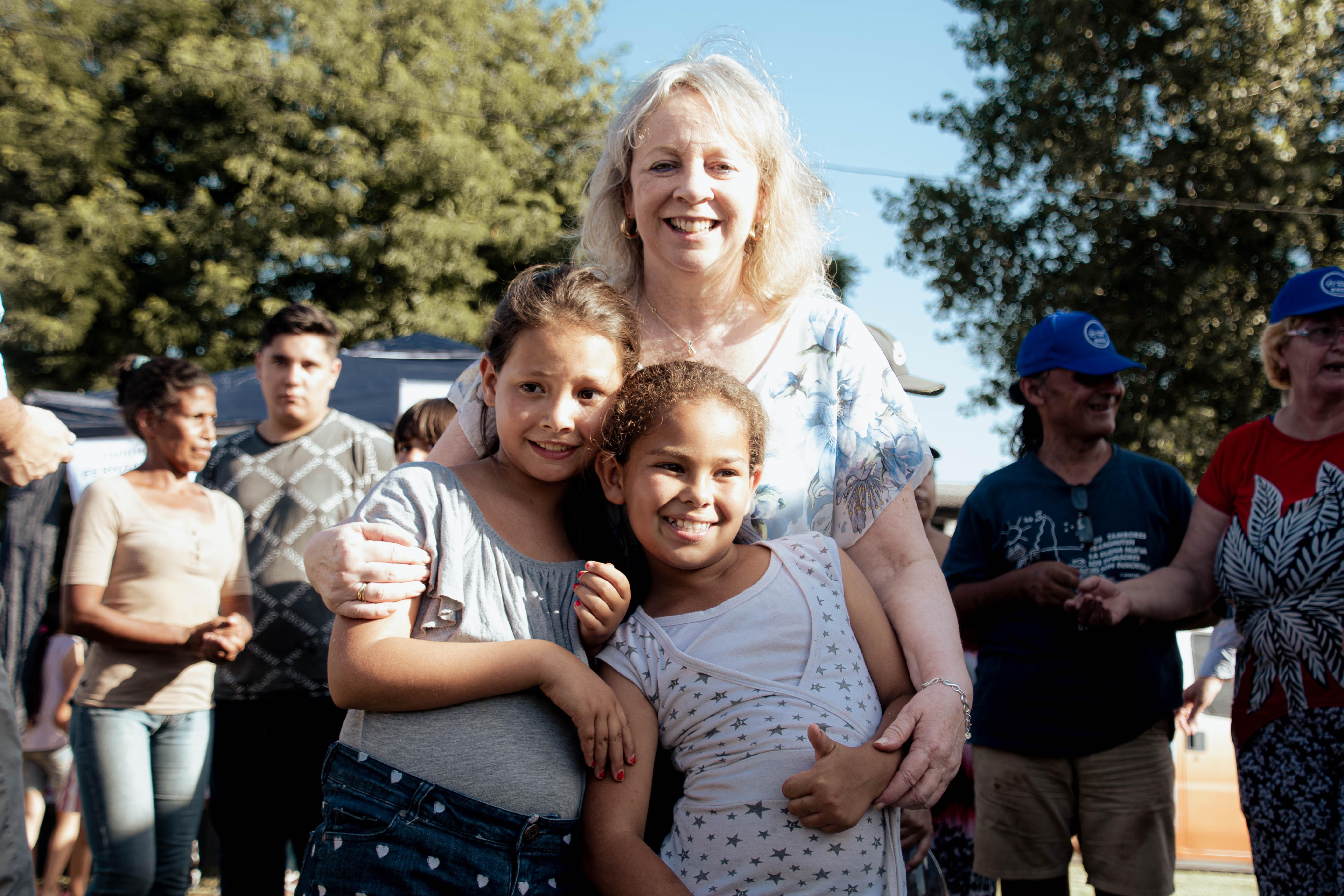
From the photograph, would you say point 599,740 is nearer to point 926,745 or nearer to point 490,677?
point 490,677

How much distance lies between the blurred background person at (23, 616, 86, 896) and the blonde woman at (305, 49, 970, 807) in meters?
4.30

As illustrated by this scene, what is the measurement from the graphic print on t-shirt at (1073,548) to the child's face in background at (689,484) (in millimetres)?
1885

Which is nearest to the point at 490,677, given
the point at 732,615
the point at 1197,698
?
the point at 732,615

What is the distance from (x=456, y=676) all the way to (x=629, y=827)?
1.19 ft

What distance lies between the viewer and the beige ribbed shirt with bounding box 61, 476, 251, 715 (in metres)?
3.33

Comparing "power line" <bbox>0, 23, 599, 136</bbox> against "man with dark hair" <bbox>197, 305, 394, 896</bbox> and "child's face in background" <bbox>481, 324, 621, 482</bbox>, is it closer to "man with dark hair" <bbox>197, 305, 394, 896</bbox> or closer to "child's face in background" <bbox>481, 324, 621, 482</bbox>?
"man with dark hair" <bbox>197, 305, 394, 896</bbox>

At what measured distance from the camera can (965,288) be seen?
13.8m

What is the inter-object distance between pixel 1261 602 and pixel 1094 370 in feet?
3.09

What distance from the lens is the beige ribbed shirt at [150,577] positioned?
333 centimetres

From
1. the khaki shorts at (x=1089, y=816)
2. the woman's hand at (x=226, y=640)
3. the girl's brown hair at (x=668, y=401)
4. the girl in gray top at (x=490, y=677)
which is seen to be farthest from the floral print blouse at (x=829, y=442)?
the woman's hand at (x=226, y=640)

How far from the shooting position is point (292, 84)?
1584cm

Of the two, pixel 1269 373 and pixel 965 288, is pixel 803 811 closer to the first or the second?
pixel 1269 373

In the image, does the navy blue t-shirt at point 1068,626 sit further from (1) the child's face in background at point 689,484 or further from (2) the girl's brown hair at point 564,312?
(2) the girl's brown hair at point 564,312

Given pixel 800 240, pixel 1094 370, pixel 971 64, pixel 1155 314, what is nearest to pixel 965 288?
pixel 1155 314
